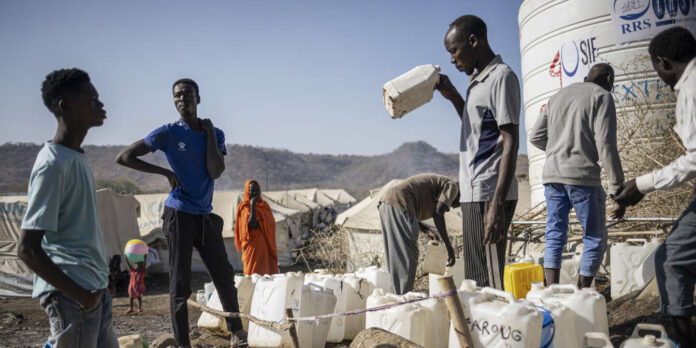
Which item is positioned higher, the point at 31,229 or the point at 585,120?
the point at 585,120

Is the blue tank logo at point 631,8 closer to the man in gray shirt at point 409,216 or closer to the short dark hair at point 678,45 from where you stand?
the man in gray shirt at point 409,216

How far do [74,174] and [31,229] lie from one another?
0.26 m

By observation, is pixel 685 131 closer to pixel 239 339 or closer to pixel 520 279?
pixel 520 279

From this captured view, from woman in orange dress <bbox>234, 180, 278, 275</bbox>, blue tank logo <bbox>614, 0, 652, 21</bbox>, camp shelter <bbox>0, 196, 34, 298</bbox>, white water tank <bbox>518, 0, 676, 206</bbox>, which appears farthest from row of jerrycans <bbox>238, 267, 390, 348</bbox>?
camp shelter <bbox>0, 196, 34, 298</bbox>

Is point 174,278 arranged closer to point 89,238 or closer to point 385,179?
point 89,238

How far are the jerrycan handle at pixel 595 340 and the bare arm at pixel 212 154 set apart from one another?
2.50 meters

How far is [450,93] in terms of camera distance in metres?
3.23

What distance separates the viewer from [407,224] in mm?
4668

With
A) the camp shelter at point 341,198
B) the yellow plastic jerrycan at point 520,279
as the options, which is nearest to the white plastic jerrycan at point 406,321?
the yellow plastic jerrycan at point 520,279

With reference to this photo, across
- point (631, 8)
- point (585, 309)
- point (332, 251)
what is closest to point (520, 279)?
point (585, 309)

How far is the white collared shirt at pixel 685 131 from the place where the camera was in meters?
2.14

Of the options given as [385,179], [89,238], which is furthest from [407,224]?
[385,179]

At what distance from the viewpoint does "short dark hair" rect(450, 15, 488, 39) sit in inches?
109

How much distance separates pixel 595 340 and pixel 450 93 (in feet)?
5.63
